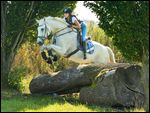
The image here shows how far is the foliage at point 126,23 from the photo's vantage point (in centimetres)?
1070

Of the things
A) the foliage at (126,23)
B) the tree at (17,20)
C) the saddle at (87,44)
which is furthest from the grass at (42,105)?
the tree at (17,20)

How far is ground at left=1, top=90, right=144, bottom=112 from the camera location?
427 inches

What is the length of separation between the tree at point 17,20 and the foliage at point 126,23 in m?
3.18

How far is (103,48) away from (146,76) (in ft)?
21.2

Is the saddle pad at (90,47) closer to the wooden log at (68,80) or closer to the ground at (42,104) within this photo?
the wooden log at (68,80)

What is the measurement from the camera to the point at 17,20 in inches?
598

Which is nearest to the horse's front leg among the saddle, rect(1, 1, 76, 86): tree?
the saddle

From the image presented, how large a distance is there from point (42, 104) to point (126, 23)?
284cm

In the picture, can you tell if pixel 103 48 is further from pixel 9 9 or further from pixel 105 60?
pixel 9 9

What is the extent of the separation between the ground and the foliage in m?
1.58

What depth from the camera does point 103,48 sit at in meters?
16.4

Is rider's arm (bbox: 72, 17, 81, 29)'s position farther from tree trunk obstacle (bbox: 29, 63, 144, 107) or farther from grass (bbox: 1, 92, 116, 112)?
grass (bbox: 1, 92, 116, 112)

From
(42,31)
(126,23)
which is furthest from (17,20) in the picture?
(126,23)

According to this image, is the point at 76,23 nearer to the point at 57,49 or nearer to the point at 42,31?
the point at 57,49
